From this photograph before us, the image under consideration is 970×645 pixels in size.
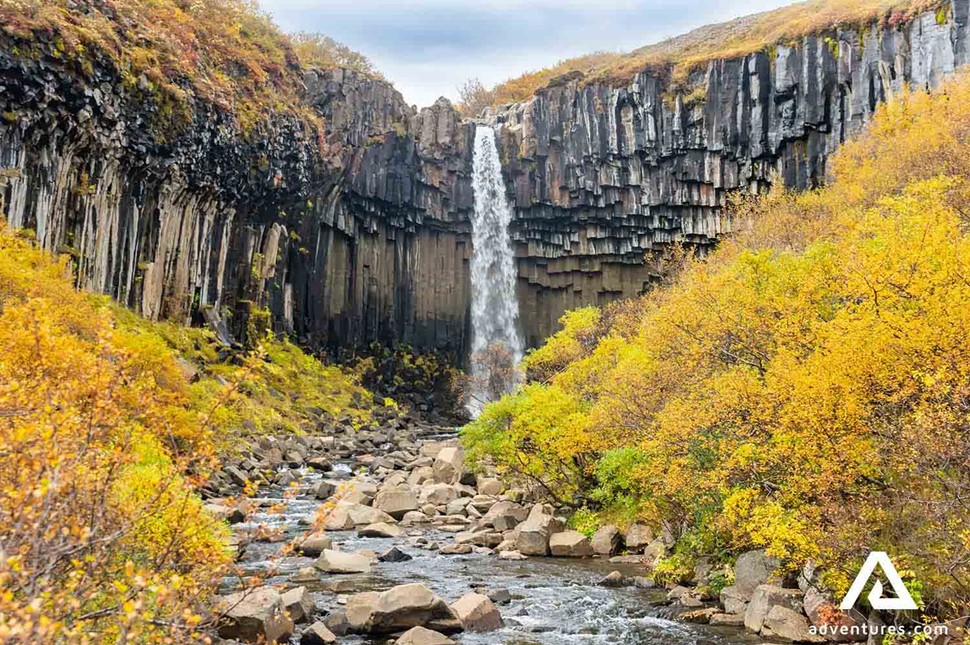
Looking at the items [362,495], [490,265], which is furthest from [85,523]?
[490,265]

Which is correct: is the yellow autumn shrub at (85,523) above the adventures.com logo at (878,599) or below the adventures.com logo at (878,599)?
above

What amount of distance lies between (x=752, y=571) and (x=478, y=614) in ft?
19.4

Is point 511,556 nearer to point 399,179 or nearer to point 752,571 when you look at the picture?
point 752,571

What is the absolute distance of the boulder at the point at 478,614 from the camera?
47.1 ft

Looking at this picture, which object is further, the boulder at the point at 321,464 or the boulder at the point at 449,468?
the boulder at the point at 321,464

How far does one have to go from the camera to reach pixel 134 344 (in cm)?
2756

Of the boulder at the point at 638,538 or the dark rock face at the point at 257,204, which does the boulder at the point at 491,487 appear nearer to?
the boulder at the point at 638,538

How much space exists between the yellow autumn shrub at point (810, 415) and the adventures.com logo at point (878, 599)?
7.7 inches

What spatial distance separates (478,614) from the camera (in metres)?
14.4

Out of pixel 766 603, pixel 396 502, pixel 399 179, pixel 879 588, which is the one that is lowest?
pixel 396 502

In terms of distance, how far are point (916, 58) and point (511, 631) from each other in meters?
49.7

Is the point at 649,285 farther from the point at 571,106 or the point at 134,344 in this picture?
the point at 134,344

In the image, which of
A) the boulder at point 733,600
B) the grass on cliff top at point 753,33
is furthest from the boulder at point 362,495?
the grass on cliff top at point 753,33

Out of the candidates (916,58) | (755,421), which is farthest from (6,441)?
(916,58)
